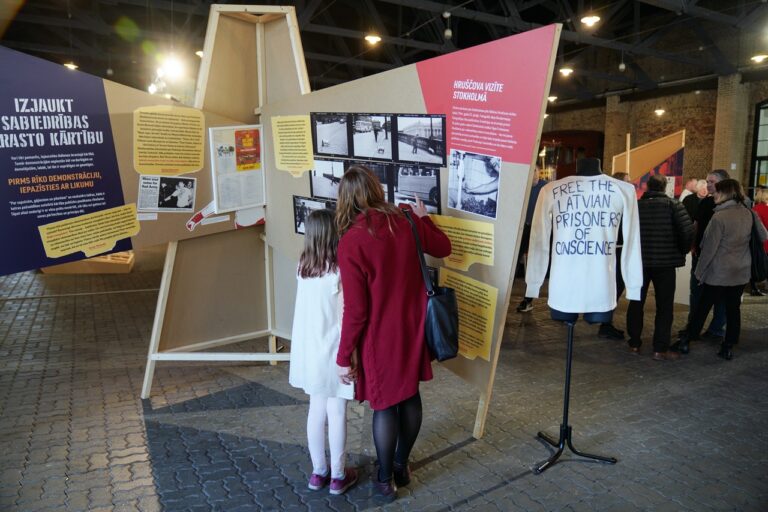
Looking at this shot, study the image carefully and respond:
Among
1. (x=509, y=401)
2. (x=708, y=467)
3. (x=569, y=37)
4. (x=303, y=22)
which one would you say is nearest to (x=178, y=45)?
(x=303, y=22)

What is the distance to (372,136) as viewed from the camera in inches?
125

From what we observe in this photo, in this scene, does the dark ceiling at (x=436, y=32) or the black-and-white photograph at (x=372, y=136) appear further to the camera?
the dark ceiling at (x=436, y=32)

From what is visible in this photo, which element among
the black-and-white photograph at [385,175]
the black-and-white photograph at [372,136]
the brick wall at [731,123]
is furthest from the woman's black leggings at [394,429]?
the brick wall at [731,123]

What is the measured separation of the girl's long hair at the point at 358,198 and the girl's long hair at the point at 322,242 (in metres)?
0.07

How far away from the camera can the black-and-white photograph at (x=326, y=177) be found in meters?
3.50

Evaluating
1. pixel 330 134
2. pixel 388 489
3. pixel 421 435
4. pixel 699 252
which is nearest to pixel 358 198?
pixel 330 134

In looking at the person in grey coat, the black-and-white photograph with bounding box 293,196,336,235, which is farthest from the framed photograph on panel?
the person in grey coat

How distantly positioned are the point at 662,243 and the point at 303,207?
3.01 metres

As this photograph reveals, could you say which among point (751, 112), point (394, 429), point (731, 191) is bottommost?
point (394, 429)

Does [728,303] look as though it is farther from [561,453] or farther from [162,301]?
[162,301]

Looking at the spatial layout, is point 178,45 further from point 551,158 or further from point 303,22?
point 551,158

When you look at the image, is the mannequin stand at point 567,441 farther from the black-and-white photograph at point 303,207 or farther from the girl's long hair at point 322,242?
the black-and-white photograph at point 303,207

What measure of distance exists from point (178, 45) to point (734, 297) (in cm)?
1256

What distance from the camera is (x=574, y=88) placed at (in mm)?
19438
